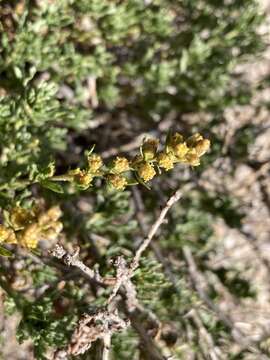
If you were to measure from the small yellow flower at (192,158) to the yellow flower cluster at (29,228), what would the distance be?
1.54 ft

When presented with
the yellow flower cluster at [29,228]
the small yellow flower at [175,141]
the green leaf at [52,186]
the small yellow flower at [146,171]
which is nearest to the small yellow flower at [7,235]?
the yellow flower cluster at [29,228]

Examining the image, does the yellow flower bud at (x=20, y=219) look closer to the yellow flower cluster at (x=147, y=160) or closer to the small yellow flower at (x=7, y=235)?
the small yellow flower at (x=7, y=235)

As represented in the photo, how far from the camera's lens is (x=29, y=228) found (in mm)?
1855

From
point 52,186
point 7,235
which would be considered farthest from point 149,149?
point 7,235

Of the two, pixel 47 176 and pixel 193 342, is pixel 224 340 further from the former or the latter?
pixel 47 176

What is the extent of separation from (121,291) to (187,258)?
840 millimetres

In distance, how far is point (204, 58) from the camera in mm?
3373

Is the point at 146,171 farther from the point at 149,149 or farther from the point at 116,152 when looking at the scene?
the point at 116,152

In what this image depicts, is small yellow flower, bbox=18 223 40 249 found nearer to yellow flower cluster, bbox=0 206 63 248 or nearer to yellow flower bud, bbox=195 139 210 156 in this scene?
yellow flower cluster, bbox=0 206 63 248

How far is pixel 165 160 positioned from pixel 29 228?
495 mm

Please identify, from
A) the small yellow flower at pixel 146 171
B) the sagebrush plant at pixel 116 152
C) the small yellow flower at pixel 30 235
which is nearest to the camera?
the small yellow flower at pixel 30 235

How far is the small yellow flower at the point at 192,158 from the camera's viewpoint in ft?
6.61

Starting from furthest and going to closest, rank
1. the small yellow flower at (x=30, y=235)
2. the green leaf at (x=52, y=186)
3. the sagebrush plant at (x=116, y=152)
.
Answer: the sagebrush plant at (x=116, y=152)
the green leaf at (x=52, y=186)
the small yellow flower at (x=30, y=235)

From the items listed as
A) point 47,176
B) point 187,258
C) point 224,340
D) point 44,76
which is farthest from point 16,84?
point 224,340
